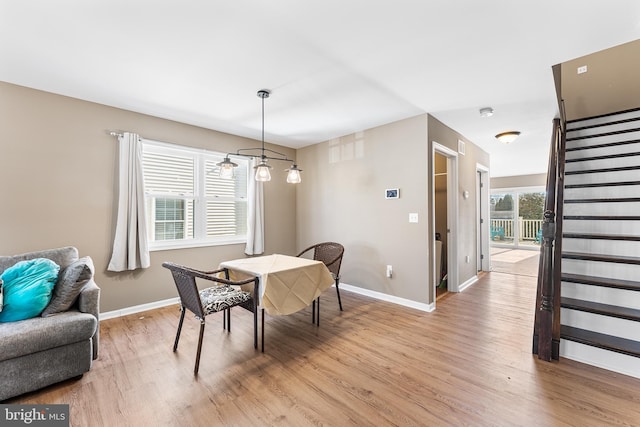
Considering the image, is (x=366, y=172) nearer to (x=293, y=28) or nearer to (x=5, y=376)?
(x=293, y=28)

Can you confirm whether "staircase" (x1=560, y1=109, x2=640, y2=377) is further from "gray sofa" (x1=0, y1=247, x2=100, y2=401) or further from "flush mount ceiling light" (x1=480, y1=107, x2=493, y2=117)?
"gray sofa" (x1=0, y1=247, x2=100, y2=401)

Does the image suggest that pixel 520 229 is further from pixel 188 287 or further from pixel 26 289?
pixel 26 289

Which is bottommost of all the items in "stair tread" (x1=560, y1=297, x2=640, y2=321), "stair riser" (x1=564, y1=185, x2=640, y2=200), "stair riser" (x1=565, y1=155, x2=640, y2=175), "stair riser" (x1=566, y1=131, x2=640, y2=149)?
"stair tread" (x1=560, y1=297, x2=640, y2=321)

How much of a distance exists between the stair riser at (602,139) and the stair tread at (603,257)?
5.88 feet

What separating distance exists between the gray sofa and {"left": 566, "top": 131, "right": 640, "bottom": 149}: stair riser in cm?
556

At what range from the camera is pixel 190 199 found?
3912 mm

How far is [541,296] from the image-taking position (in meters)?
2.35

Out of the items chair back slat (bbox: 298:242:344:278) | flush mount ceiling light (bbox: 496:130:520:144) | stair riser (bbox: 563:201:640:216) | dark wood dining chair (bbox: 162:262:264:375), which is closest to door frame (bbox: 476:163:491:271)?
flush mount ceiling light (bbox: 496:130:520:144)

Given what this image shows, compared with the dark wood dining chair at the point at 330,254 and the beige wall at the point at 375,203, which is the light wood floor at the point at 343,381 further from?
the beige wall at the point at 375,203

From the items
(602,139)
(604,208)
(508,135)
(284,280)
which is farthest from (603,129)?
(284,280)

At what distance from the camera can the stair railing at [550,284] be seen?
7.38 feet

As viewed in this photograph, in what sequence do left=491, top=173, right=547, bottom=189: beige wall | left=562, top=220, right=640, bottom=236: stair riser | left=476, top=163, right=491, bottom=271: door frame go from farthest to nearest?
left=491, top=173, right=547, bottom=189: beige wall < left=476, top=163, right=491, bottom=271: door frame < left=562, top=220, right=640, bottom=236: stair riser

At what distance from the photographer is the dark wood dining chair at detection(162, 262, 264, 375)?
2143 millimetres

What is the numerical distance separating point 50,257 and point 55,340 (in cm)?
102
